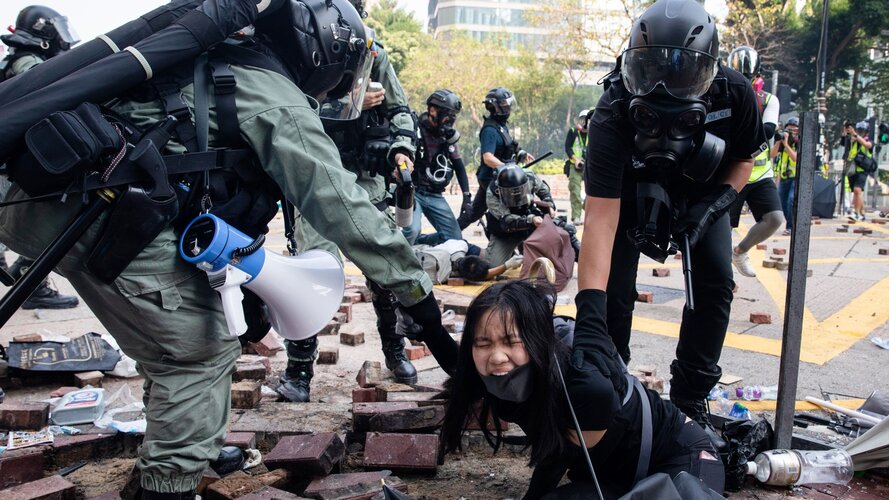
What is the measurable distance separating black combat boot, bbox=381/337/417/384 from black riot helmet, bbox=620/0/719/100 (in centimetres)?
211

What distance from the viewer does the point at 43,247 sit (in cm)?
219

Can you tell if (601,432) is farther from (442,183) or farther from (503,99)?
(503,99)

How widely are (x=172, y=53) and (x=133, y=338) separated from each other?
895 millimetres

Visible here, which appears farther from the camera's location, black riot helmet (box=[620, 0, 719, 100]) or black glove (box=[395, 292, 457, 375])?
black riot helmet (box=[620, 0, 719, 100])

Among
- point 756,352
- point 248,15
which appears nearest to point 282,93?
point 248,15

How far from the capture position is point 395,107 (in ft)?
14.4

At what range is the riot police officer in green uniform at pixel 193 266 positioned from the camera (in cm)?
220

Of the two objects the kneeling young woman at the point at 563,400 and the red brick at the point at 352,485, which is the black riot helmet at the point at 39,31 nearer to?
the red brick at the point at 352,485

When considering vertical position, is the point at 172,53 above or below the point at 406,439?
above

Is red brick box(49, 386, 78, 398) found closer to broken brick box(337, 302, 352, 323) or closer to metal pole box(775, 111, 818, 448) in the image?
broken brick box(337, 302, 352, 323)

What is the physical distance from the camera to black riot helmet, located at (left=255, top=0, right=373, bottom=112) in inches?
97.0

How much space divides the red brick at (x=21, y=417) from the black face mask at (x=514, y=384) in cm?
235

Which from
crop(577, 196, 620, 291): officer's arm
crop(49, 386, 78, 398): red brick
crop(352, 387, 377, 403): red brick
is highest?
crop(577, 196, 620, 291): officer's arm

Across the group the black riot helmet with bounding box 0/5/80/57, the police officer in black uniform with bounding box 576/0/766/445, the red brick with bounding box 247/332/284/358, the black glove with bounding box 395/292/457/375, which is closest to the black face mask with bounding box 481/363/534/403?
the black glove with bounding box 395/292/457/375
